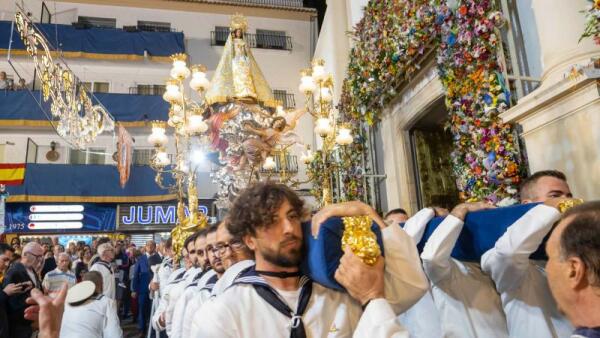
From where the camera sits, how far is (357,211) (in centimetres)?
145

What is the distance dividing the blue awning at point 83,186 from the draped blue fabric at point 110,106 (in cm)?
189

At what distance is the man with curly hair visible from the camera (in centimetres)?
133

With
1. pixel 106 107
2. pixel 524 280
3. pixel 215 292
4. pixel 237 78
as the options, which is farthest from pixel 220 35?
pixel 524 280

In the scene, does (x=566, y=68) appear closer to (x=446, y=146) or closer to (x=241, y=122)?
(x=446, y=146)

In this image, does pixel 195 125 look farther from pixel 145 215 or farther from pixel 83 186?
pixel 83 186

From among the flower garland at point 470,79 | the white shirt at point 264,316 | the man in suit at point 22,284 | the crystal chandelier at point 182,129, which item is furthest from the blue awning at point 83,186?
the white shirt at point 264,316

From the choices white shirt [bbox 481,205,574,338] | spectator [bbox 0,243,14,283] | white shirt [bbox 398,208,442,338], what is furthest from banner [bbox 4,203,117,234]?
white shirt [bbox 481,205,574,338]

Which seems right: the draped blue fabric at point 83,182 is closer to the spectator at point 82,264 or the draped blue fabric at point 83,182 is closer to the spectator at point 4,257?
the spectator at point 82,264

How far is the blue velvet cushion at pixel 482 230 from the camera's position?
1.75 meters

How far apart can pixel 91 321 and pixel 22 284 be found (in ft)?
2.39

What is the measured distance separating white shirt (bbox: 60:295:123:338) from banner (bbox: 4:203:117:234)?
11292 mm

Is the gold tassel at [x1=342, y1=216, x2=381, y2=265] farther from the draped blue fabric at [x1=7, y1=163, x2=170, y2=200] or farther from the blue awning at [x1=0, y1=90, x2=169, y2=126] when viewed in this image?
the blue awning at [x1=0, y1=90, x2=169, y2=126]

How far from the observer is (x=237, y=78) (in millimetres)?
8617

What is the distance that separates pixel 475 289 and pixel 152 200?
1362 centimetres
